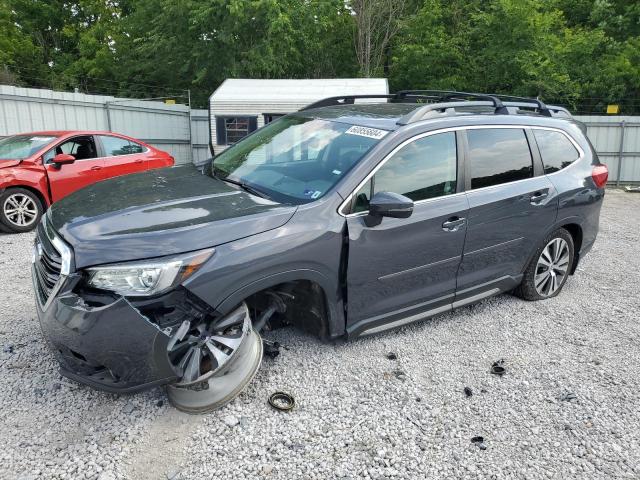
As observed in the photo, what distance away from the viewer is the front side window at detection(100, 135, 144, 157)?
831 cm

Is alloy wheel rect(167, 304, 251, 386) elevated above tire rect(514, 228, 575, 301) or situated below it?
above

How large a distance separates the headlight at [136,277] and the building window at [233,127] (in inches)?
447

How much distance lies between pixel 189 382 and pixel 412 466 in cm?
127

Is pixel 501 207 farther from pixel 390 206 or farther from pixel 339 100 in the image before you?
pixel 339 100

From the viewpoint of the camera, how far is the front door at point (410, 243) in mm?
3393

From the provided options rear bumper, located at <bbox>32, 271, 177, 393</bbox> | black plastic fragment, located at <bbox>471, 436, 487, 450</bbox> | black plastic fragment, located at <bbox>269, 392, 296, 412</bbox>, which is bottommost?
black plastic fragment, located at <bbox>471, 436, 487, 450</bbox>

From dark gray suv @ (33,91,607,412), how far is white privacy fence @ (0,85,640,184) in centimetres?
981

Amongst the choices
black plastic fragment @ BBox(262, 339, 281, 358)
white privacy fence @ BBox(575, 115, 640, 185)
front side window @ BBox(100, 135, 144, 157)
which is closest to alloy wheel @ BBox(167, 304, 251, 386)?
black plastic fragment @ BBox(262, 339, 281, 358)

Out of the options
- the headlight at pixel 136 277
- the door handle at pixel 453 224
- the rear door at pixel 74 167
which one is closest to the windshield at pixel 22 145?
the rear door at pixel 74 167

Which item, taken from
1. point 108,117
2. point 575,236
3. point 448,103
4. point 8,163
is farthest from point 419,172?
point 108,117

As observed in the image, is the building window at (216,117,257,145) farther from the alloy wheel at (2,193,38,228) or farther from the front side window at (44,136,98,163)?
the alloy wheel at (2,193,38,228)

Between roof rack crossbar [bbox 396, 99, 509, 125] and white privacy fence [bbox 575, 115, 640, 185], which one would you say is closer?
roof rack crossbar [bbox 396, 99, 509, 125]

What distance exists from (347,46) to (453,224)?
907 inches

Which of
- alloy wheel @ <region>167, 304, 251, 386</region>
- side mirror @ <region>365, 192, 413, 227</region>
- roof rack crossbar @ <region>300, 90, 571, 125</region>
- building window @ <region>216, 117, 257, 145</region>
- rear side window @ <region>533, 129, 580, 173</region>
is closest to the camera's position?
alloy wheel @ <region>167, 304, 251, 386</region>
